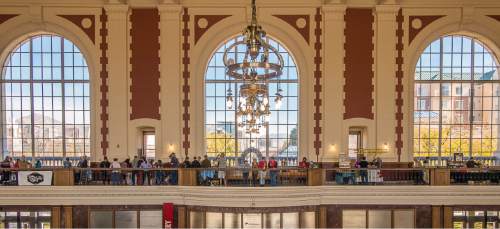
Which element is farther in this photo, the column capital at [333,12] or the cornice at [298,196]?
the column capital at [333,12]

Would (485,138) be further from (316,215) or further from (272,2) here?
(272,2)

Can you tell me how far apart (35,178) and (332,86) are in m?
9.79

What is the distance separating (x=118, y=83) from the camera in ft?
46.5

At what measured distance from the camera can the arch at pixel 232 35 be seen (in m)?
14.4

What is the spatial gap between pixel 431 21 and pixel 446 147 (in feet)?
15.4

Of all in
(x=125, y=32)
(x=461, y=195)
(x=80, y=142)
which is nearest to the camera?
(x=461, y=195)

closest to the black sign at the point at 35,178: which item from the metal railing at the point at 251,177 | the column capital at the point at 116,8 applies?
the metal railing at the point at 251,177

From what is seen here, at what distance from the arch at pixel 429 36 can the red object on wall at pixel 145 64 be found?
8.69 metres

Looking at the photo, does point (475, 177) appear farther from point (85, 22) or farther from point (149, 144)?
point (85, 22)

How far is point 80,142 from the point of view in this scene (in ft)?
49.7

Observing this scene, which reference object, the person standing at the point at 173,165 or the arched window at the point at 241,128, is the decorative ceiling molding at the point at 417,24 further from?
the person standing at the point at 173,165

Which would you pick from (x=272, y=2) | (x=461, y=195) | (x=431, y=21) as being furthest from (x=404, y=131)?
(x=272, y=2)

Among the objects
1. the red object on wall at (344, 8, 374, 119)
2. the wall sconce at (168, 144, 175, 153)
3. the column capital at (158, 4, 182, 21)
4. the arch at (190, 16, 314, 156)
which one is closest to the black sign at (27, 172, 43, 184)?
the wall sconce at (168, 144, 175, 153)

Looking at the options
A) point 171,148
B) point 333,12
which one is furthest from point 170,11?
point 333,12
